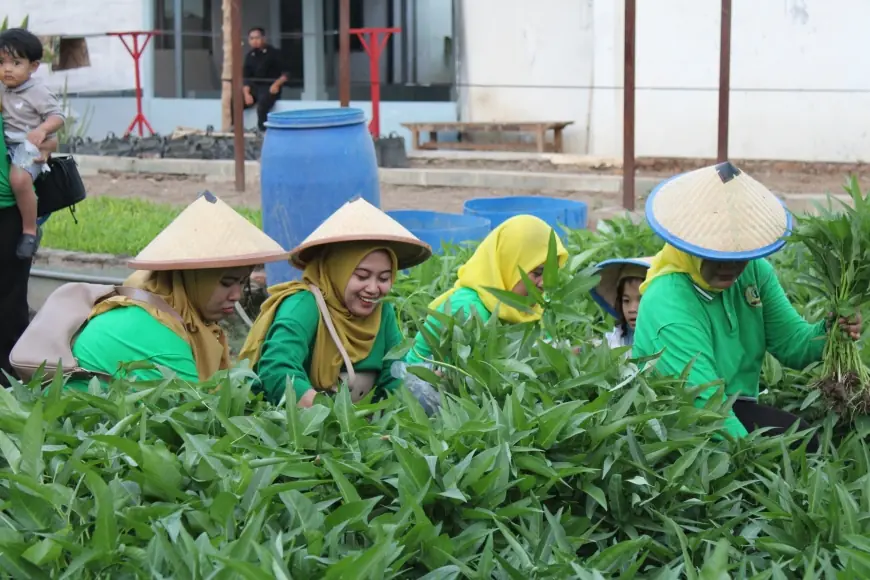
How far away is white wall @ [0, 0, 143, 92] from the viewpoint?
50.4ft

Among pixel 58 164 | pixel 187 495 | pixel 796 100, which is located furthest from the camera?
pixel 796 100

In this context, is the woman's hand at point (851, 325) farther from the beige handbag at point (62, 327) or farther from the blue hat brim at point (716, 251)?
the beige handbag at point (62, 327)

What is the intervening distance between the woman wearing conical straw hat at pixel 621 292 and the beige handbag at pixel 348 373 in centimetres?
83

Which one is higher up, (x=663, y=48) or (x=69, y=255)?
(x=663, y=48)

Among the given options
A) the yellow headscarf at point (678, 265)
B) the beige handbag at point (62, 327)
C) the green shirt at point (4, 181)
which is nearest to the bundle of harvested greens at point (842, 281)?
the yellow headscarf at point (678, 265)

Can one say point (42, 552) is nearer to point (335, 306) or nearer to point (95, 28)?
point (335, 306)

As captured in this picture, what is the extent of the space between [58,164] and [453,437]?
13.2 ft

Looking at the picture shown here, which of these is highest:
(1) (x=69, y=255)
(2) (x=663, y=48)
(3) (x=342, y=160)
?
(2) (x=663, y=48)

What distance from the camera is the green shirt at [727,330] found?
329cm

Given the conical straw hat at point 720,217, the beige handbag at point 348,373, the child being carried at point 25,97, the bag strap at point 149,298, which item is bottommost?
the beige handbag at point 348,373

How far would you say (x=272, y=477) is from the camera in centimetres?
222

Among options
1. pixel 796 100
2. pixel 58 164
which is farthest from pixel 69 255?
pixel 796 100

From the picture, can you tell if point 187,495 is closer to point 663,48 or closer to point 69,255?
point 69,255

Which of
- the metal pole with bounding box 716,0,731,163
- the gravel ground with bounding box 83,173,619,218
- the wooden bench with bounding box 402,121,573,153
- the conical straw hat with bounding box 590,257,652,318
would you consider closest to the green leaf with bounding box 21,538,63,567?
the conical straw hat with bounding box 590,257,652,318
